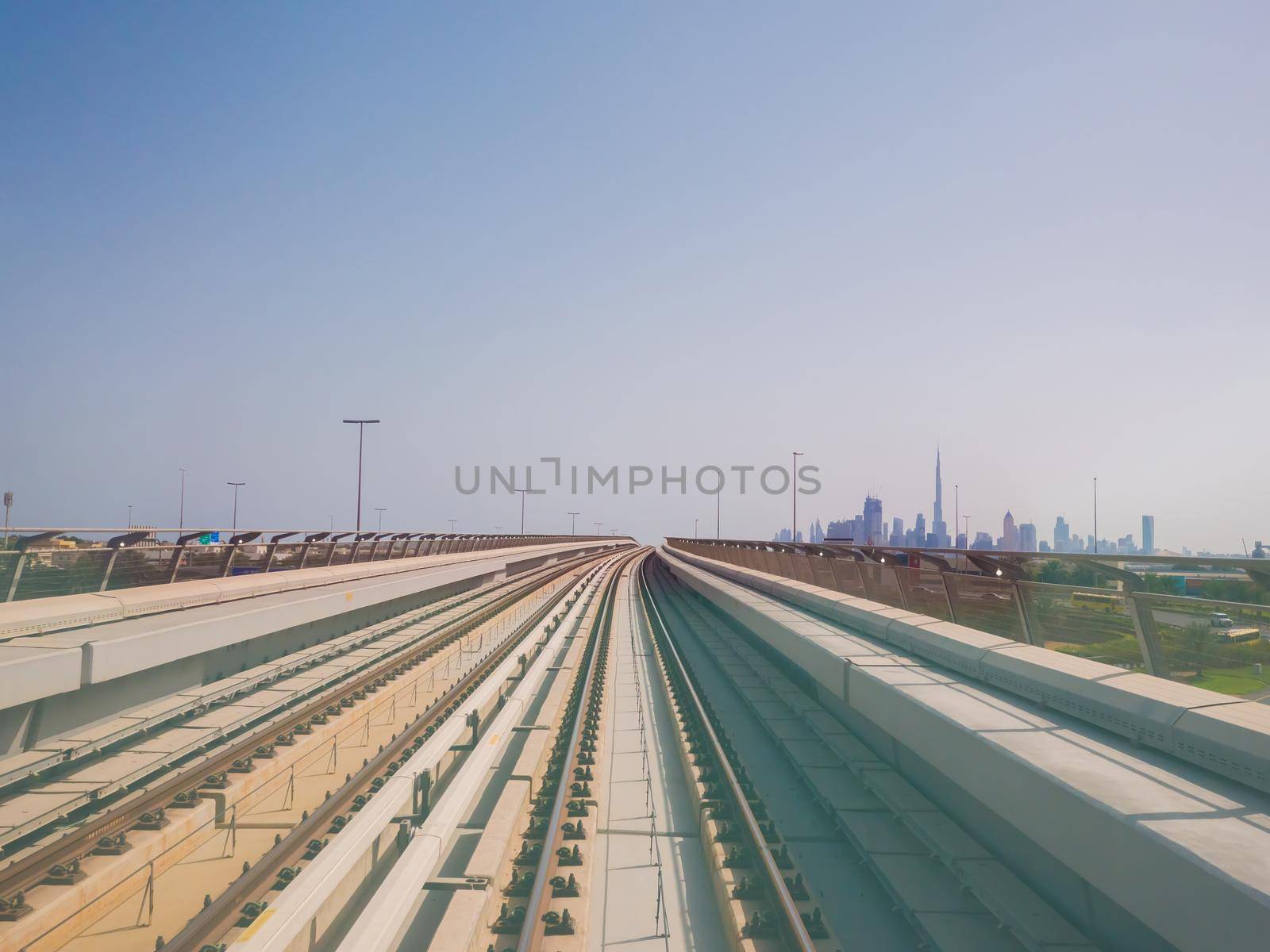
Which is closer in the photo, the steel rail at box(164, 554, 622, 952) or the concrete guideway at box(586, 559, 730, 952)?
the steel rail at box(164, 554, 622, 952)

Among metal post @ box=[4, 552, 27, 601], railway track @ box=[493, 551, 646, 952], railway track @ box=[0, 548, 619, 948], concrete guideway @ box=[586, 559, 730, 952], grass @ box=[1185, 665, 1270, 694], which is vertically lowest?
concrete guideway @ box=[586, 559, 730, 952]

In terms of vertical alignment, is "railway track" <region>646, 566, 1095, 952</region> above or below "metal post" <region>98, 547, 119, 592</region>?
below

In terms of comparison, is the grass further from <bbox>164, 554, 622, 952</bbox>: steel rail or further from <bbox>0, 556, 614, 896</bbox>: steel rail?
<bbox>0, 556, 614, 896</bbox>: steel rail

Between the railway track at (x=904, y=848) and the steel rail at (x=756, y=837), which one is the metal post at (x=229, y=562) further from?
the railway track at (x=904, y=848)

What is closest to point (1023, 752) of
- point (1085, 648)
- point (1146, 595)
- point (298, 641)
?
point (1146, 595)

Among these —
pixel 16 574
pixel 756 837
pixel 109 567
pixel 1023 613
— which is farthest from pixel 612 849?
pixel 109 567

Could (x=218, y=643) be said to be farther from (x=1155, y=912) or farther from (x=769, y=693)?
(x=1155, y=912)

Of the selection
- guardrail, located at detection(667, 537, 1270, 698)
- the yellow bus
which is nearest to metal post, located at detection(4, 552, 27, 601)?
guardrail, located at detection(667, 537, 1270, 698)
